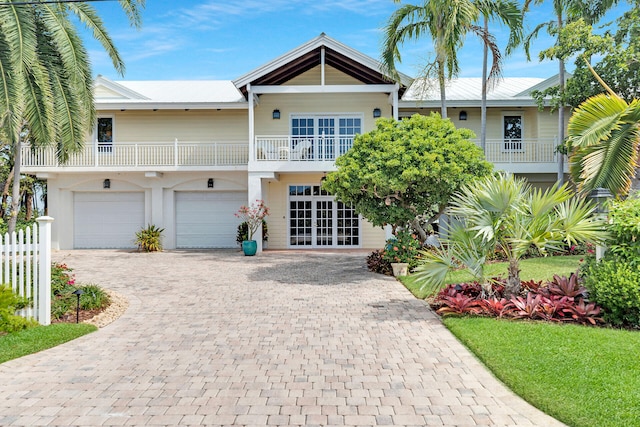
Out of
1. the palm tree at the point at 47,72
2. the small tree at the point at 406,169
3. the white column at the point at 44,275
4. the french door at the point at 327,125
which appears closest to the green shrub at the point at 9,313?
the white column at the point at 44,275

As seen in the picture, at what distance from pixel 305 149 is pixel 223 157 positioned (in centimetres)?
373

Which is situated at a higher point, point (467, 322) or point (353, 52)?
point (353, 52)

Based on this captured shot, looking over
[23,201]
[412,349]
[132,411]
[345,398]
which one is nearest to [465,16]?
[412,349]

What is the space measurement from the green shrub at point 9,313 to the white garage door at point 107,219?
14.0m

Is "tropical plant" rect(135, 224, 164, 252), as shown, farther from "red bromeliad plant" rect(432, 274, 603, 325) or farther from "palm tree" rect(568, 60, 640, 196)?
"palm tree" rect(568, 60, 640, 196)

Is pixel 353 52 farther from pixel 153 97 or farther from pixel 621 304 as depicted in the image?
pixel 621 304

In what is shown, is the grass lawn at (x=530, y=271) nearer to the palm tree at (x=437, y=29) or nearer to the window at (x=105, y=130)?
the palm tree at (x=437, y=29)

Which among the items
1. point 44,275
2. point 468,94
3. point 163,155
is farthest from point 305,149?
point 44,275

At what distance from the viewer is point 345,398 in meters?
4.42

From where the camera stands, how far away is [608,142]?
9203 millimetres

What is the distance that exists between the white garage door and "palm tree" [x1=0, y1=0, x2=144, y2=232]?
960 cm

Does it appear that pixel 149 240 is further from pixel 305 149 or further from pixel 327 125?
pixel 327 125

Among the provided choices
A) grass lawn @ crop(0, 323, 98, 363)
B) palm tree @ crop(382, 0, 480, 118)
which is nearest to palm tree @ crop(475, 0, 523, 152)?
palm tree @ crop(382, 0, 480, 118)

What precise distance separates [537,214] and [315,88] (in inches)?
449
